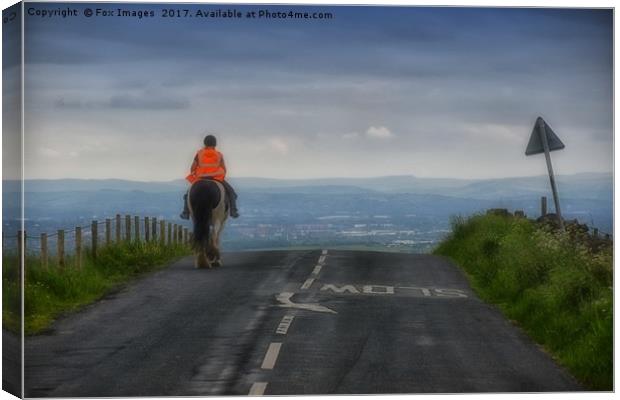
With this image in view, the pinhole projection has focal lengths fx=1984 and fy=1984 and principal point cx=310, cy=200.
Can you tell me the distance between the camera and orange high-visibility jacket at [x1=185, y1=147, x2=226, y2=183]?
2219 centimetres

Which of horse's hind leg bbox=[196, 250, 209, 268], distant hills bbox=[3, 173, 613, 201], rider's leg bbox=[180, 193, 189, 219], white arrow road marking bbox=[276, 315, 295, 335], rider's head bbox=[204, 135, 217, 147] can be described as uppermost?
rider's head bbox=[204, 135, 217, 147]

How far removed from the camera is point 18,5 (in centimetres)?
2133

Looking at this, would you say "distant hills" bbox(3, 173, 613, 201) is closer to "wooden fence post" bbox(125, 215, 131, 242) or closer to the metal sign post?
the metal sign post

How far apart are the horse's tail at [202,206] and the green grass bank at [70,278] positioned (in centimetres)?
44

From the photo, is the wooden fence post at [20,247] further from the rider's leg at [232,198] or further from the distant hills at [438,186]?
the rider's leg at [232,198]

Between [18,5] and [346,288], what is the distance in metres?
5.06

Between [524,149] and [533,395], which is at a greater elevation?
[524,149]

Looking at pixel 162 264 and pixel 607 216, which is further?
pixel 162 264

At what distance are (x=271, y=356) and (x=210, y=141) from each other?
249 cm

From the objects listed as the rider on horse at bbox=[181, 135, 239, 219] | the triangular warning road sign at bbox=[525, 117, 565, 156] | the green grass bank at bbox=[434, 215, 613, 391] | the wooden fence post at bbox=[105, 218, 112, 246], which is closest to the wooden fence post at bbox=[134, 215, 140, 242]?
the wooden fence post at bbox=[105, 218, 112, 246]

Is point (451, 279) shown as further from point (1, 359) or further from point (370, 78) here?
point (1, 359)

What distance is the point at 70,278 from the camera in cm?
2409

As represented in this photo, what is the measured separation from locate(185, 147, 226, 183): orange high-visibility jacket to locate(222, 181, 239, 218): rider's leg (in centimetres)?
25

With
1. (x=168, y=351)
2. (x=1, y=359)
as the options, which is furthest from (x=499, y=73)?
(x=1, y=359)
